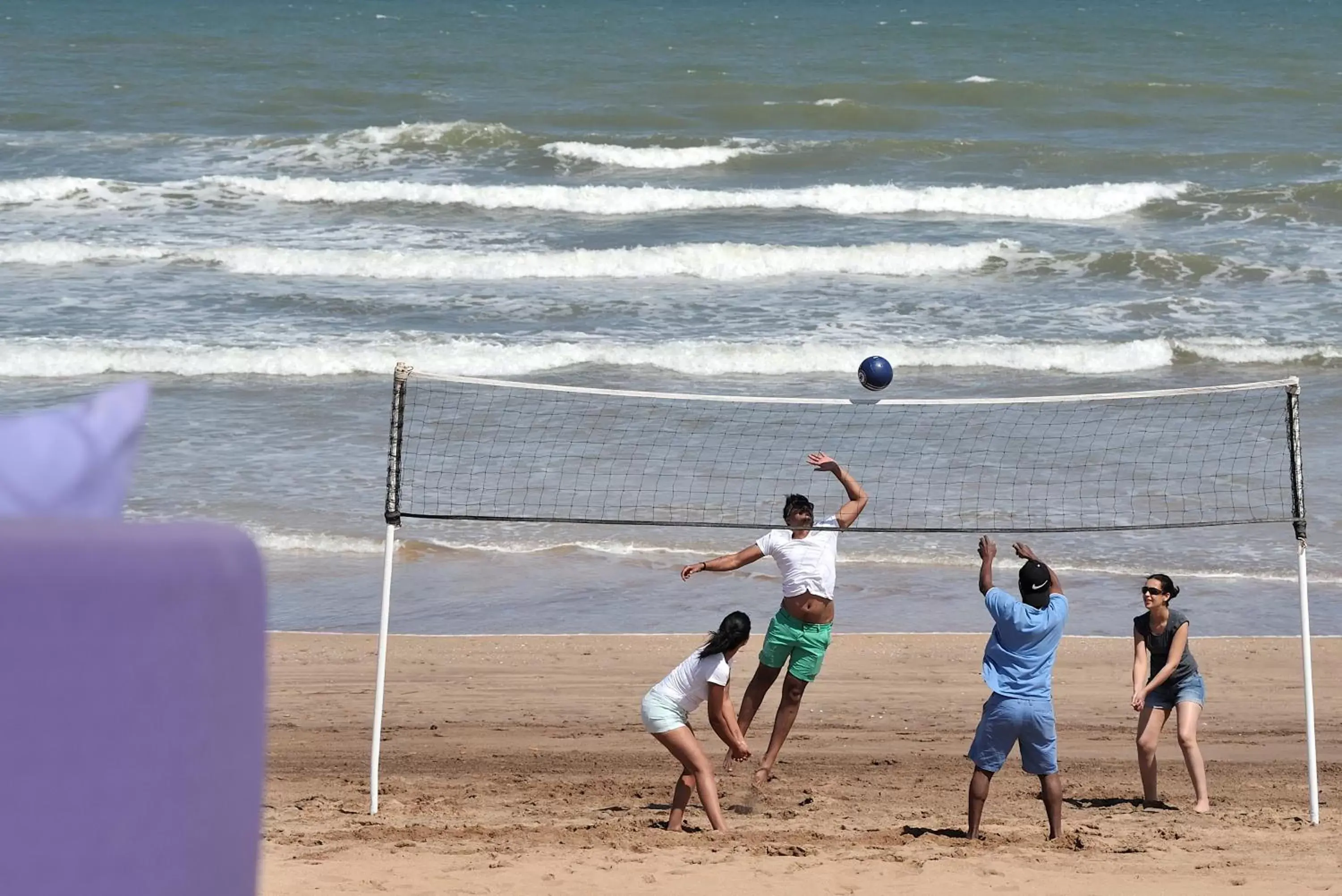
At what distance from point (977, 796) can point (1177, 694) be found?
55.3 inches

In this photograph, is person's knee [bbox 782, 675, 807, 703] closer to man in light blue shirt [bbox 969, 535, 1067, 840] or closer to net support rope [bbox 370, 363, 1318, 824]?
man in light blue shirt [bbox 969, 535, 1067, 840]

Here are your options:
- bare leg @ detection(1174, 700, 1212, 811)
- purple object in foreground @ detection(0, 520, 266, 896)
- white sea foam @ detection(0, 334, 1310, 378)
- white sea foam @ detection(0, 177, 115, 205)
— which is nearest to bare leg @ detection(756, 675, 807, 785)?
bare leg @ detection(1174, 700, 1212, 811)

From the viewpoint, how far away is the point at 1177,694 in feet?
25.5

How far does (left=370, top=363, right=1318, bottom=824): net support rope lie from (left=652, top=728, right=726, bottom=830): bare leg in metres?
3.84

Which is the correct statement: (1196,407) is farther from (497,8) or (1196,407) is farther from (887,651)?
(497,8)

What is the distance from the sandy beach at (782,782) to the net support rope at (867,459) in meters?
1.65

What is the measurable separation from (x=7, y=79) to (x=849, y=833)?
1338 inches

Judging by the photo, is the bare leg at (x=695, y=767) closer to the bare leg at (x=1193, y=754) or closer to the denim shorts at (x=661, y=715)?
the denim shorts at (x=661, y=715)

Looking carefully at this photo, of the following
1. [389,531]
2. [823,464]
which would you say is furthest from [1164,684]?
[389,531]

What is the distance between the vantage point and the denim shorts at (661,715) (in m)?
7.09

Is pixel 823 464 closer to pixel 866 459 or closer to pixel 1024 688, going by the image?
pixel 1024 688

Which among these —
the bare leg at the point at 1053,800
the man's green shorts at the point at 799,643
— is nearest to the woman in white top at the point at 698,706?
the man's green shorts at the point at 799,643

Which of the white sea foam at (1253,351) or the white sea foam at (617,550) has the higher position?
the white sea foam at (1253,351)

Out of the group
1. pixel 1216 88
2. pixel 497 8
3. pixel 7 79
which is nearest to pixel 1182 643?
pixel 1216 88
